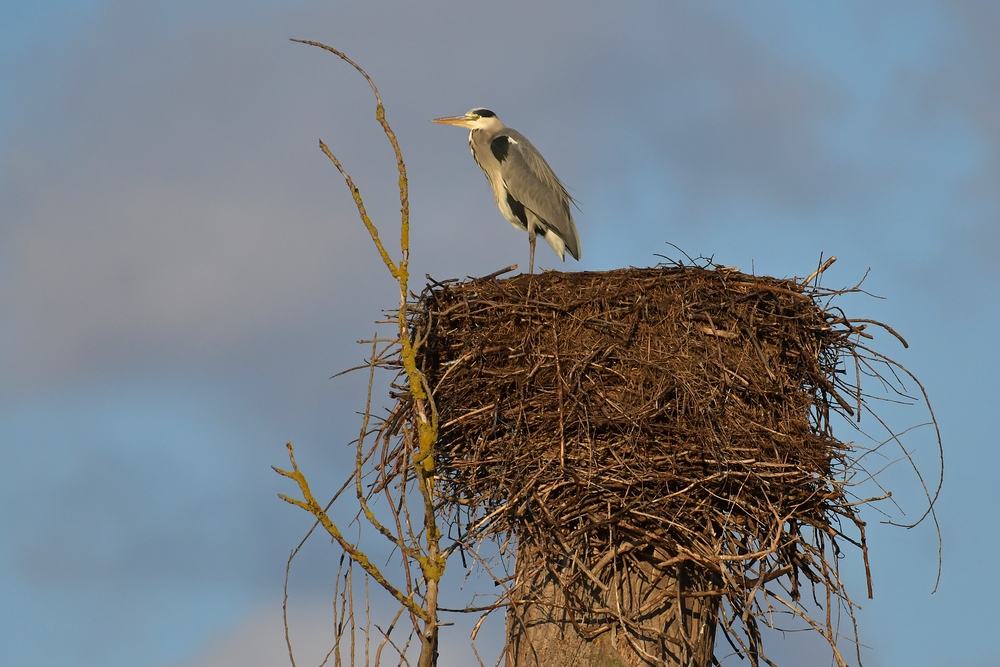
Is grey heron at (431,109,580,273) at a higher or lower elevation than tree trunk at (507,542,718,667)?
higher

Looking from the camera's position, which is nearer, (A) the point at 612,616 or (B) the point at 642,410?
(A) the point at 612,616

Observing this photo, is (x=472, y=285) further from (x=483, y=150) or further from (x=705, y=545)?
(x=483, y=150)

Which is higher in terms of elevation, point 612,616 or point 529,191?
point 529,191

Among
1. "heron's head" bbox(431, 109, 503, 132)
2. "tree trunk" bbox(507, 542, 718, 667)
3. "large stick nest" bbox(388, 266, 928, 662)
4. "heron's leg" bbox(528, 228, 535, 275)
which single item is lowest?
"tree trunk" bbox(507, 542, 718, 667)

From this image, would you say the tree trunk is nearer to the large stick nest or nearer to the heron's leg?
the large stick nest

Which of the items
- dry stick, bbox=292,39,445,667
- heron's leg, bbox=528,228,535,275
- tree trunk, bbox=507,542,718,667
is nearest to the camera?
dry stick, bbox=292,39,445,667

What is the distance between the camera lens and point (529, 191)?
1050cm

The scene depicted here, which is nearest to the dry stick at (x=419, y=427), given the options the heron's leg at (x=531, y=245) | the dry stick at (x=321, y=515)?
the dry stick at (x=321, y=515)

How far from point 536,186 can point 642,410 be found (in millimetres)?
4761

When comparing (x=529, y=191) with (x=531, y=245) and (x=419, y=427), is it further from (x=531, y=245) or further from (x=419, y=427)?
(x=419, y=427)

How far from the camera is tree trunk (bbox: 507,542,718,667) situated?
18.4ft

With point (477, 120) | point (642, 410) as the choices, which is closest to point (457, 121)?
point (477, 120)

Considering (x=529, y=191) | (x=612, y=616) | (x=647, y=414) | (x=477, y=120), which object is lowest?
(x=612, y=616)

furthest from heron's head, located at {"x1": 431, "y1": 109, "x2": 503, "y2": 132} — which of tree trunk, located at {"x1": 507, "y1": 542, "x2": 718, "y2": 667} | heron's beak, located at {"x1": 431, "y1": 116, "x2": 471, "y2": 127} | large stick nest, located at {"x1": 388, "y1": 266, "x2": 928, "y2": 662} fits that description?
tree trunk, located at {"x1": 507, "y1": 542, "x2": 718, "y2": 667}
